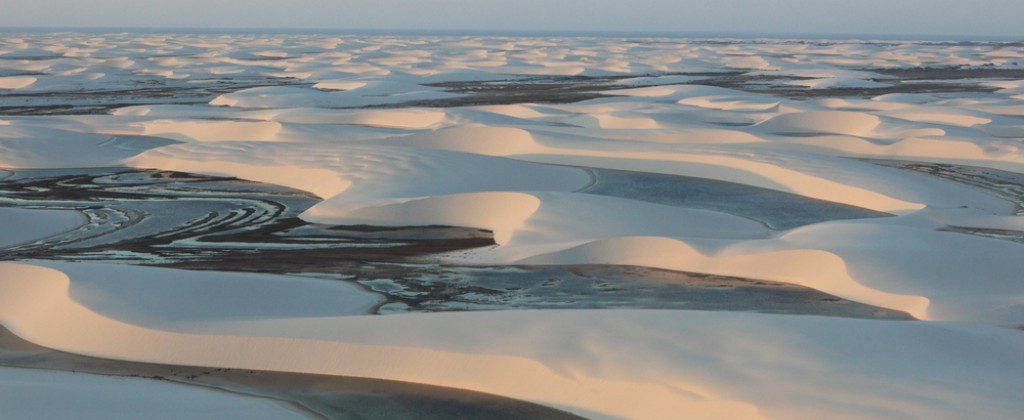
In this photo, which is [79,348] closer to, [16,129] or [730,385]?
[730,385]

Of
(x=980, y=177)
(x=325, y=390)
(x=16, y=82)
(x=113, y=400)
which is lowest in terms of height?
(x=16, y=82)

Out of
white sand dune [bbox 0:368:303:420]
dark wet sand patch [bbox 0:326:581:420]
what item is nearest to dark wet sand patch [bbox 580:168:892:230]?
dark wet sand patch [bbox 0:326:581:420]

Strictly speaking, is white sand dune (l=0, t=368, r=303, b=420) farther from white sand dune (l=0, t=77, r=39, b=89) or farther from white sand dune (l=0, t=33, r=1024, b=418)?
white sand dune (l=0, t=77, r=39, b=89)

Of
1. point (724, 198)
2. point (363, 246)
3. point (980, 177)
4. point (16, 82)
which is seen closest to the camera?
point (363, 246)

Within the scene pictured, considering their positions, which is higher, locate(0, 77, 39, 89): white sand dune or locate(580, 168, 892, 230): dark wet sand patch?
locate(580, 168, 892, 230): dark wet sand patch

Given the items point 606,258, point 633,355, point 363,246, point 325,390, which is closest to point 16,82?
point 363,246

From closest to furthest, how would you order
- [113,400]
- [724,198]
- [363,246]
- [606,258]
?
[113,400] → [606,258] → [363,246] → [724,198]

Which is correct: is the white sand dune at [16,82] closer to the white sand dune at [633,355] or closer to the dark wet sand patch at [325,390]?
the white sand dune at [633,355]

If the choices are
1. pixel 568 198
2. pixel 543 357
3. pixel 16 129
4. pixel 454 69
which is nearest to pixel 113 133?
pixel 16 129

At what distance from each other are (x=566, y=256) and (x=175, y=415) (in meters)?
3.92

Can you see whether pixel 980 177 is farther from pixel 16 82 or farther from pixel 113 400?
pixel 16 82

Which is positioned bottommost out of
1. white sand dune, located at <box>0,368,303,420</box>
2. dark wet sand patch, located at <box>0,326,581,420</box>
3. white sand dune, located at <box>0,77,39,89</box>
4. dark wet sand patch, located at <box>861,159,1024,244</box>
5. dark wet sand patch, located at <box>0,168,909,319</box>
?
white sand dune, located at <box>0,77,39,89</box>

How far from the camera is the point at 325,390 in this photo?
17.5 feet

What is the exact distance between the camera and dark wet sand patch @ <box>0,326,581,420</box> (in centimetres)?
502
